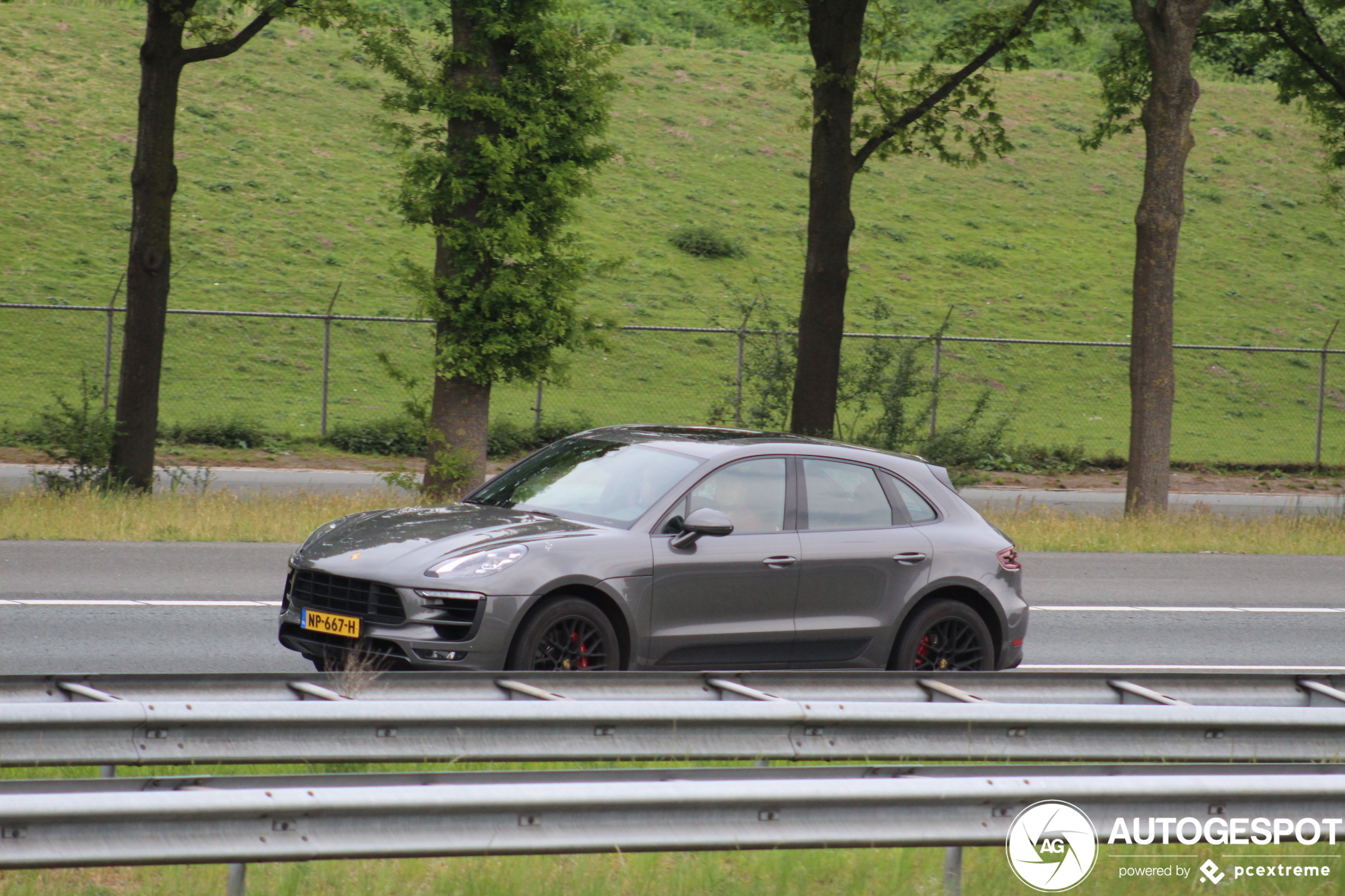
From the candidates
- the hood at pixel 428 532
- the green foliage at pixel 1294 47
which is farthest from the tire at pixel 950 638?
the green foliage at pixel 1294 47

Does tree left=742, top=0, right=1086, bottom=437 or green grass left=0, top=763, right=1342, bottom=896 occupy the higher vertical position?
tree left=742, top=0, right=1086, bottom=437

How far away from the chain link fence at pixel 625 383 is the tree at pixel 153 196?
24.6 feet

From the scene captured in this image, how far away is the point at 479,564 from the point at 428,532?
0.54 metres

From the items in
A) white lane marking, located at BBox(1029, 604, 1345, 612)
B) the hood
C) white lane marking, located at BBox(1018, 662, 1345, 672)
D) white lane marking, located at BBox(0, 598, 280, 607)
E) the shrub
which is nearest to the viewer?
the hood

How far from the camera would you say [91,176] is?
4062 cm

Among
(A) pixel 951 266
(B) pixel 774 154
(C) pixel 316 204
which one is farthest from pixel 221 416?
(B) pixel 774 154

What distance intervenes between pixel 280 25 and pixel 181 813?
2294 inches

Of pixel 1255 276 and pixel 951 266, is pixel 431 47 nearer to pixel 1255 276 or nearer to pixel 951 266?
pixel 951 266

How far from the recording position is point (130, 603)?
33.7 ft

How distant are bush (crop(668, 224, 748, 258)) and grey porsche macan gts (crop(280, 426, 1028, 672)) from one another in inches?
1352

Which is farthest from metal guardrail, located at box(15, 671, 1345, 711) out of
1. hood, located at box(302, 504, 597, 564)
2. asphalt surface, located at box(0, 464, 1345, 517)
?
asphalt surface, located at box(0, 464, 1345, 517)

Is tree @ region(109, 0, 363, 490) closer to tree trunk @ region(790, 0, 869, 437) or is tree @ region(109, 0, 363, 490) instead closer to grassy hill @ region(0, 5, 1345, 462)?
tree trunk @ region(790, 0, 869, 437)

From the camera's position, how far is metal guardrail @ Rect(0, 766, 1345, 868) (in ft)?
11.4

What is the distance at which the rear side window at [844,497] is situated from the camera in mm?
8172
